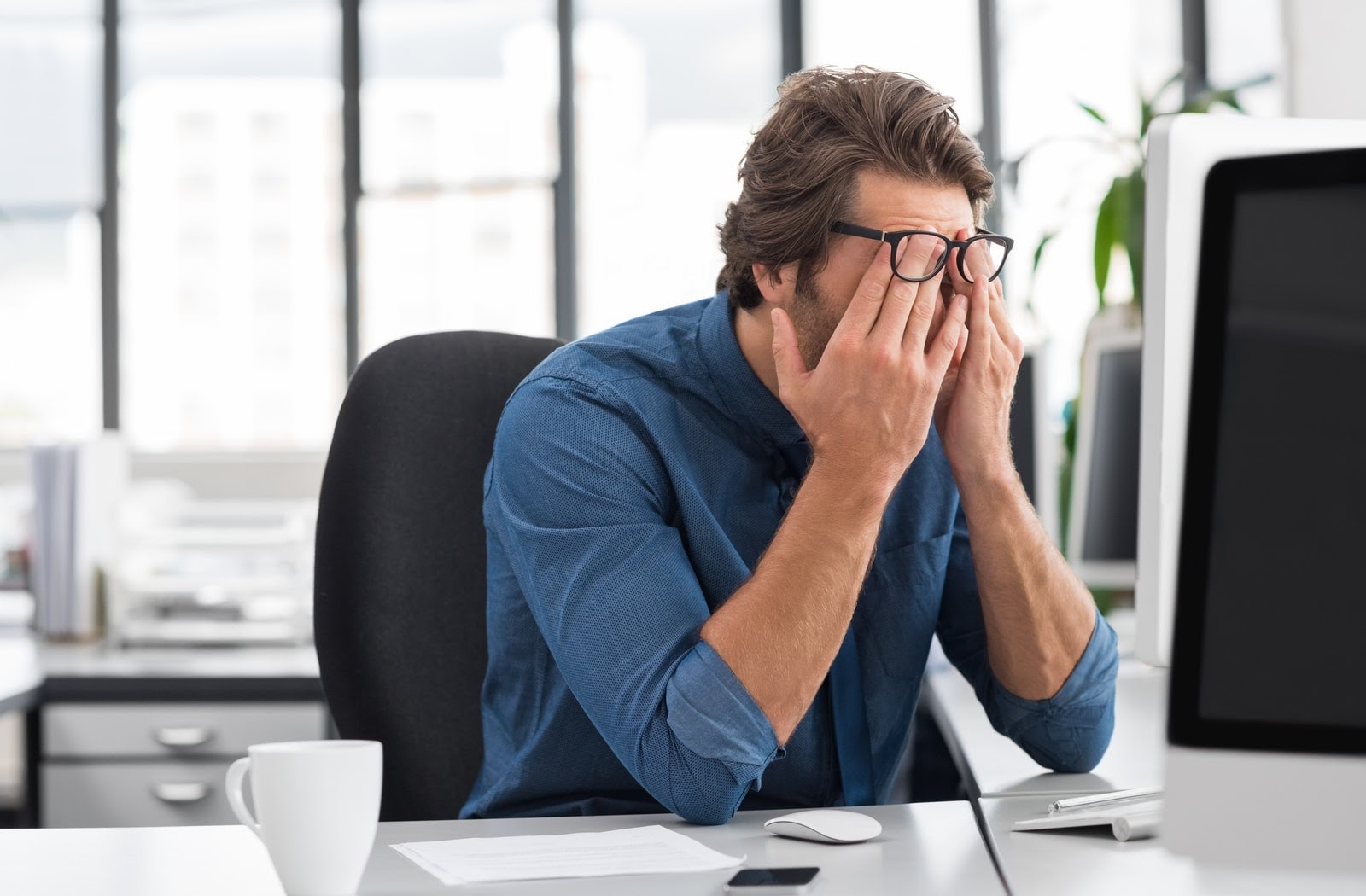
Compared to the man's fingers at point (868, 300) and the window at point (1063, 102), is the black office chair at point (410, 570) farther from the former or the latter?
the window at point (1063, 102)

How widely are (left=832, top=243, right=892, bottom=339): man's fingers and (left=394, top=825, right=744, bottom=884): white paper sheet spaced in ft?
1.45

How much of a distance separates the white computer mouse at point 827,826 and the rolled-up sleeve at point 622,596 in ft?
0.16

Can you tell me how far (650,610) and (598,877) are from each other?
238 millimetres

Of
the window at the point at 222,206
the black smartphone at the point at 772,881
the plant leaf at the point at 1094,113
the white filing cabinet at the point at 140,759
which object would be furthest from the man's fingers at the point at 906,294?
the window at the point at 222,206

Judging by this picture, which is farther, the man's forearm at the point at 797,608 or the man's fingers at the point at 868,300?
the man's fingers at the point at 868,300

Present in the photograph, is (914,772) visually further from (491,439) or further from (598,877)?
(598,877)

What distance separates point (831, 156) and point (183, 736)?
1430mm

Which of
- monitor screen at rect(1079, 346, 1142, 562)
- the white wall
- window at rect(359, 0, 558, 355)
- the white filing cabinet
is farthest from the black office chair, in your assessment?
window at rect(359, 0, 558, 355)

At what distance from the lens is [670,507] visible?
1125 millimetres

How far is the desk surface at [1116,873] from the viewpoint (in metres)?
0.73

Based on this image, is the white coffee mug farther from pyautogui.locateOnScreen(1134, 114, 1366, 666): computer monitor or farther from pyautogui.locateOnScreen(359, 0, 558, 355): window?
pyautogui.locateOnScreen(359, 0, 558, 355): window

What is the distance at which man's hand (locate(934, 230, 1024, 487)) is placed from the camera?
1135 millimetres

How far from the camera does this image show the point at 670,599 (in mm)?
976

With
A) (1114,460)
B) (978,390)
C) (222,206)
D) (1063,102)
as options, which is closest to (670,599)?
(978,390)
